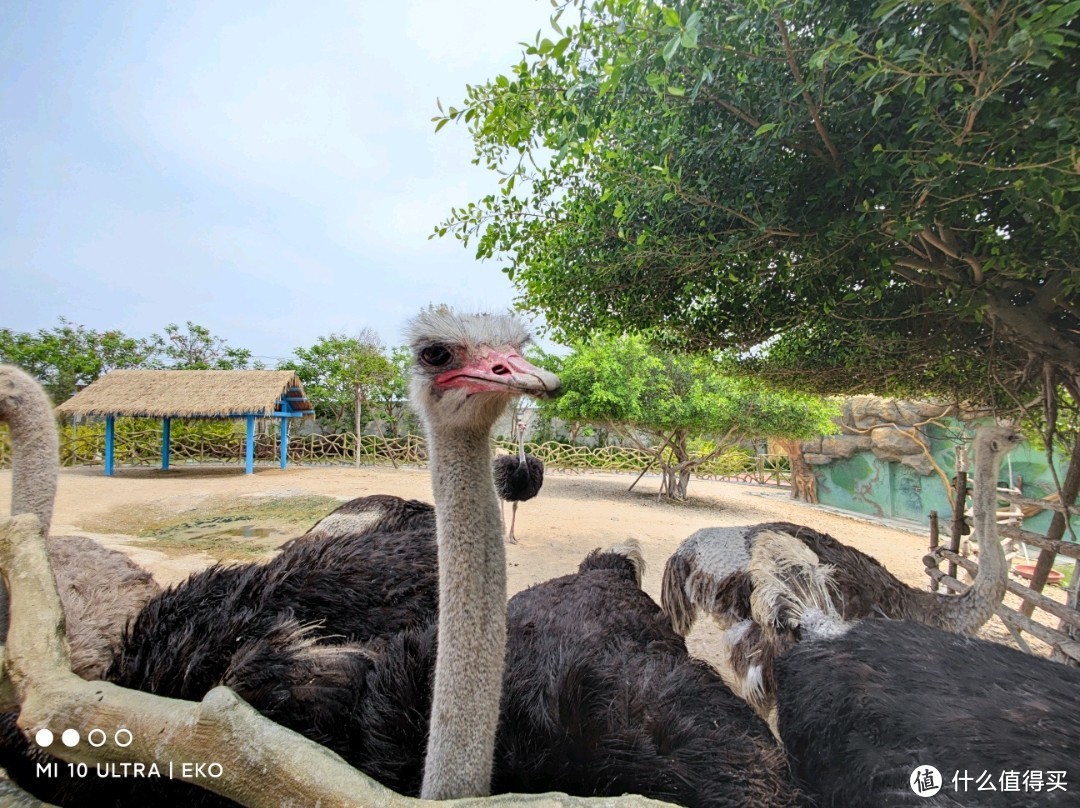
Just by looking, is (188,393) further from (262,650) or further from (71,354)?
(262,650)

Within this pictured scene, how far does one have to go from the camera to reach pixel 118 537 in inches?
156

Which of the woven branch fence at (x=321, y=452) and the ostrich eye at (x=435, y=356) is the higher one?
the ostrich eye at (x=435, y=356)

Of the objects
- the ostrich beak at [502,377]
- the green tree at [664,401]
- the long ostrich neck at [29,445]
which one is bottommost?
the long ostrich neck at [29,445]

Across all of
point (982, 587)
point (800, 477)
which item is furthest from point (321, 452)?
point (982, 587)

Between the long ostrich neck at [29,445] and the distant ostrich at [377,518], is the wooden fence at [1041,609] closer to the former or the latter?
the distant ostrich at [377,518]

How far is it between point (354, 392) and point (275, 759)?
10688 millimetres

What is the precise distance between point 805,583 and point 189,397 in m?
9.51

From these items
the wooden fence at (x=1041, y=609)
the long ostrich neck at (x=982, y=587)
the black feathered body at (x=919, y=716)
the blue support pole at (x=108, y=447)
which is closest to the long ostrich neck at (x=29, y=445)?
the black feathered body at (x=919, y=716)

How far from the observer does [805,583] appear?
213 cm

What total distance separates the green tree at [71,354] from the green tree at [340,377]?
9.63ft

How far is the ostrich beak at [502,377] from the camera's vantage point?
74 cm

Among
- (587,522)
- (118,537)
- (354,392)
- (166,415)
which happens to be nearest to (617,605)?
(118,537)

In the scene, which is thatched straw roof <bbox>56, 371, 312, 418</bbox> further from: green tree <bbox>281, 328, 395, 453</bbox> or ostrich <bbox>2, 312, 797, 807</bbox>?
ostrich <bbox>2, 312, 797, 807</bbox>

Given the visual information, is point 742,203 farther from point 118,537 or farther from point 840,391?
point 118,537
